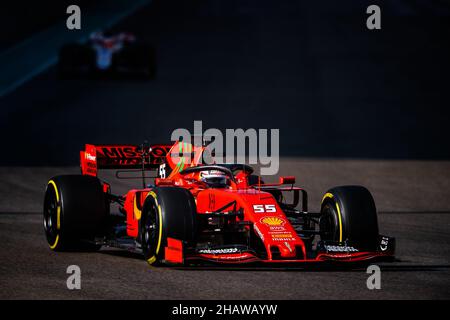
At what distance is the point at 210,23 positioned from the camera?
42.2m

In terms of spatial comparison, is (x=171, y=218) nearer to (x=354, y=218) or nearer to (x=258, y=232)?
(x=258, y=232)

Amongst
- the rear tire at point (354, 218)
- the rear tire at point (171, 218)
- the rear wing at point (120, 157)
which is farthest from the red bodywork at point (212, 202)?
the rear tire at point (354, 218)

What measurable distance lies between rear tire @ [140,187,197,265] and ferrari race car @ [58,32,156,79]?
1865 cm

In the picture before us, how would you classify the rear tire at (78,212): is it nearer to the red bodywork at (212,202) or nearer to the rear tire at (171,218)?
the red bodywork at (212,202)

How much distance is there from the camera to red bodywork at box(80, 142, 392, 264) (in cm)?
1063

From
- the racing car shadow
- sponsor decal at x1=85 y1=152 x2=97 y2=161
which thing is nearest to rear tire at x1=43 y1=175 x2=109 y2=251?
sponsor decal at x1=85 y1=152 x2=97 y2=161

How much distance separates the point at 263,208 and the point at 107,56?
64.6 feet

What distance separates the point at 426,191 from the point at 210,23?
81.0 feet

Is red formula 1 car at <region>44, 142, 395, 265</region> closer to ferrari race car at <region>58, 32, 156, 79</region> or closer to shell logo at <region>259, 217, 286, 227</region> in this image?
shell logo at <region>259, 217, 286, 227</region>

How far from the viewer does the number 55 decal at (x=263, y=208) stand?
438 inches

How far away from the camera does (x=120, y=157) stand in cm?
1359

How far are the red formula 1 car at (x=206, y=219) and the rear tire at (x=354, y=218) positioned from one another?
10 millimetres

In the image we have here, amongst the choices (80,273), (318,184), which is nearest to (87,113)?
(318,184)
